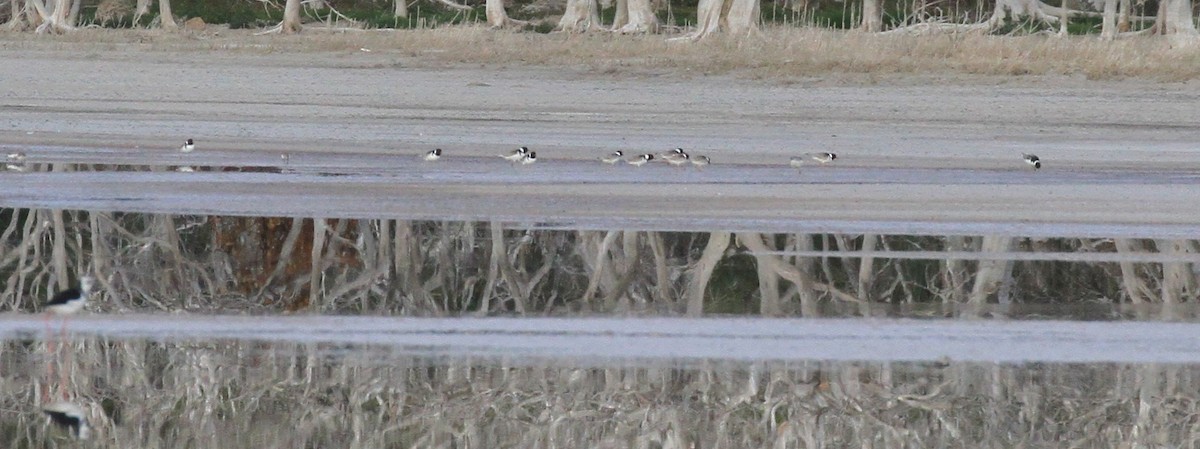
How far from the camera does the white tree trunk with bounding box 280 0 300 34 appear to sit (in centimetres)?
3628

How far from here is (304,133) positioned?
16.4m

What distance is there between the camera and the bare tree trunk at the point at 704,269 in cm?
837

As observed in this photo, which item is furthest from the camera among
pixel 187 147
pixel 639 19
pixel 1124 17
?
pixel 1124 17

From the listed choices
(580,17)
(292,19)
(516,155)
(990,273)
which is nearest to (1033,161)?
(516,155)

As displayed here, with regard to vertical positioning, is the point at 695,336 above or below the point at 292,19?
above

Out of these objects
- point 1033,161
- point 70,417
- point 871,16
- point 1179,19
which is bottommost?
point 871,16

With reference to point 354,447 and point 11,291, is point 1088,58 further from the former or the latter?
point 354,447

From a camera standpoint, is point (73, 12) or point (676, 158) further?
point (73, 12)

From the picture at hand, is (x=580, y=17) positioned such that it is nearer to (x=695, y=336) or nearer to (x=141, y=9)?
(x=141, y=9)

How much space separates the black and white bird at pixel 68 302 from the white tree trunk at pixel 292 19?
1120 inches

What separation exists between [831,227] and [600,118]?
740 centimetres

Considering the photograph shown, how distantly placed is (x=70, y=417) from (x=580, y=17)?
30242mm

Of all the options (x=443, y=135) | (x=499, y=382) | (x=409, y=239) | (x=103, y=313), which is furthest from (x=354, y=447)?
(x=443, y=135)

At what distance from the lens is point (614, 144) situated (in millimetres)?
15352
